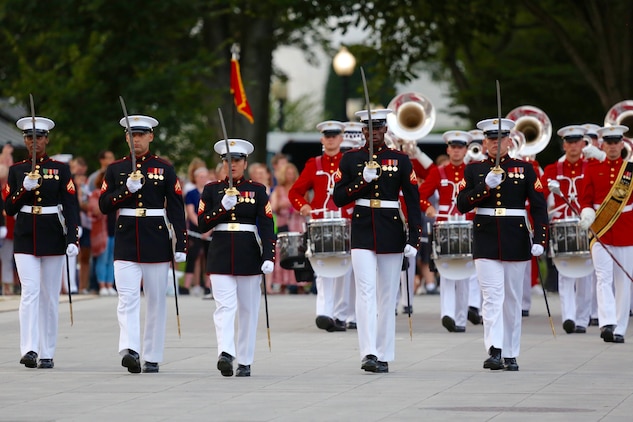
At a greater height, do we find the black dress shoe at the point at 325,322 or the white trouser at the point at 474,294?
the white trouser at the point at 474,294

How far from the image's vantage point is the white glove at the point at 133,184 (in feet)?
45.3

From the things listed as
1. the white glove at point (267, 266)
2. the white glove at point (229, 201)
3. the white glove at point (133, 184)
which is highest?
the white glove at point (133, 184)

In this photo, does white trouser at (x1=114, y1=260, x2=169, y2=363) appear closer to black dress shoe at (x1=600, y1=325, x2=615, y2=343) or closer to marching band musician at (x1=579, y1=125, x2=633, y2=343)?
marching band musician at (x1=579, y1=125, x2=633, y2=343)

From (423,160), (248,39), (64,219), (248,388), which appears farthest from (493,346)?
(248,39)

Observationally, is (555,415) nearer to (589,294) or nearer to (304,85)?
(589,294)

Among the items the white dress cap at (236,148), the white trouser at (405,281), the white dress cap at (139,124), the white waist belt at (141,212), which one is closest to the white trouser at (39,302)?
the white waist belt at (141,212)

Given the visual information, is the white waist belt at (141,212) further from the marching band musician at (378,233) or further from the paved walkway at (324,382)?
the marching band musician at (378,233)

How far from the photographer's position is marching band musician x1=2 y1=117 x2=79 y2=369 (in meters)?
14.6

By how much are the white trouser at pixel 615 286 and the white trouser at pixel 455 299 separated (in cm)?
187

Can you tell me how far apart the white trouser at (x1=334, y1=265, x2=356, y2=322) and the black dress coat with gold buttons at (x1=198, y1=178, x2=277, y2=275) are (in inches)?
188

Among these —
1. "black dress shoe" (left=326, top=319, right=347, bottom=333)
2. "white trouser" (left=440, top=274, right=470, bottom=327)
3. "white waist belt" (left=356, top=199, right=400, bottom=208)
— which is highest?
"white waist belt" (left=356, top=199, right=400, bottom=208)

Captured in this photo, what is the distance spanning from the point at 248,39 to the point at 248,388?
27828 millimetres

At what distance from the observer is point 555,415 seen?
11297 mm

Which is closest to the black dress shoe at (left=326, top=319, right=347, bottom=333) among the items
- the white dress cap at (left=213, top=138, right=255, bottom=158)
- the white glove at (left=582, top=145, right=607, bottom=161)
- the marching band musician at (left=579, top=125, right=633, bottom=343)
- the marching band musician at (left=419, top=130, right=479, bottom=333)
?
the marching band musician at (left=419, top=130, right=479, bottom=333)
